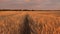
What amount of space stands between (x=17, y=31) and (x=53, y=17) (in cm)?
16

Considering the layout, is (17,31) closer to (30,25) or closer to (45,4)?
(30,25)

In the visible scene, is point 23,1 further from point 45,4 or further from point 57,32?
point 57,32

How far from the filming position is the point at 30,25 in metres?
0.44

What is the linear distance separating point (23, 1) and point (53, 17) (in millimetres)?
159

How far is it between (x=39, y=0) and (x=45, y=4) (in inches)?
1.4

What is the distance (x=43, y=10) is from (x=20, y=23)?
0.13 metres

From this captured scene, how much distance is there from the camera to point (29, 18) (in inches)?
18.1

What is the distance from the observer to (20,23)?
1.46 feet

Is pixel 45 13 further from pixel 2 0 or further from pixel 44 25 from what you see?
pixel 2 0

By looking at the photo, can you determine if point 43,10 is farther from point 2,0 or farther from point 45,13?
point 2,0

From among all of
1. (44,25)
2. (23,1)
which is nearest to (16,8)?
(23,1)

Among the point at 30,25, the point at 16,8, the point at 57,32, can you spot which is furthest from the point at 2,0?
the point at 57,32

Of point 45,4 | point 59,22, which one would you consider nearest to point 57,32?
point 59,22

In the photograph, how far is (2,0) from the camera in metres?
0.50
